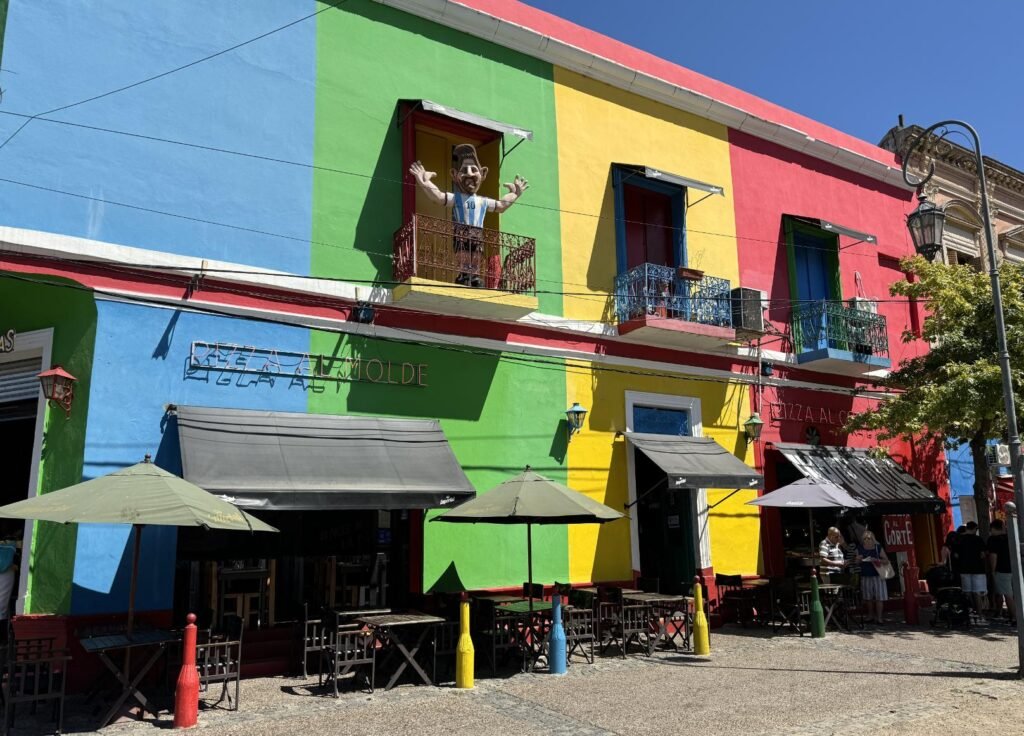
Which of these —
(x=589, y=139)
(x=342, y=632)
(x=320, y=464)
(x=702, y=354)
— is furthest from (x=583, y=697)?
(x=589, y=139)

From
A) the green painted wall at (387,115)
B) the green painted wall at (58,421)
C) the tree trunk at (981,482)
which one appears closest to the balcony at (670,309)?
the green painted wall at (387,115)

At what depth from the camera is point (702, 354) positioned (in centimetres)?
1430

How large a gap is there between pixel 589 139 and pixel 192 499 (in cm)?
924

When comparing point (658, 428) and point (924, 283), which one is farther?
point (924, 283)

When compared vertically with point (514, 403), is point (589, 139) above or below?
above

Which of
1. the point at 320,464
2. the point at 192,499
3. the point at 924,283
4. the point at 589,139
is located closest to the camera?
the point at 192,499

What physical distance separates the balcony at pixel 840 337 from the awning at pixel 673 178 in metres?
3.15

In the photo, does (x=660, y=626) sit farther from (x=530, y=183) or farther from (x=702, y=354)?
(x=530, y=183)

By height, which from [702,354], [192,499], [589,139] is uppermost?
[589,139]

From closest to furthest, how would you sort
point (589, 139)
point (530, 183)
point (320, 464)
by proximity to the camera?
point (320, 464) < point (530, 183) < point (589, 139)

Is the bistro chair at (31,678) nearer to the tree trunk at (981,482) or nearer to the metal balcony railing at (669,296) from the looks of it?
the metal balcony railing at (669,296)

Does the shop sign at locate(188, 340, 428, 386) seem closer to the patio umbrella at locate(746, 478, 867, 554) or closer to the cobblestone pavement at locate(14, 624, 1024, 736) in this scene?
the cobblestone pavement at locate(14, 624, 1024, 736)

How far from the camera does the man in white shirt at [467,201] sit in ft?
38.3

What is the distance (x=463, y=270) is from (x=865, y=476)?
8.76 metres
